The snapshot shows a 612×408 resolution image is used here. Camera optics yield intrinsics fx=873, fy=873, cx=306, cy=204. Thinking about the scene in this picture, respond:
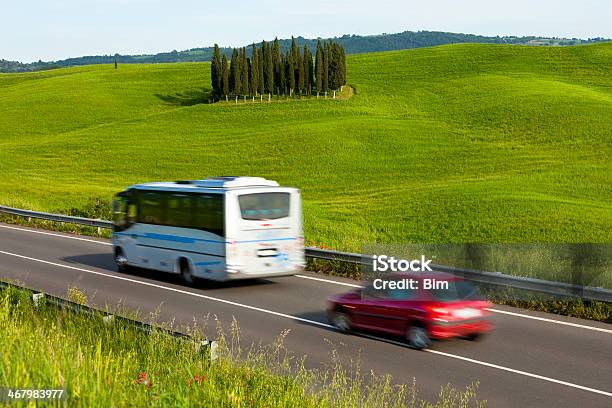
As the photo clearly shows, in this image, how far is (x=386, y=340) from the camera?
650 inches

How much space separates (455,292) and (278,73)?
97360mm

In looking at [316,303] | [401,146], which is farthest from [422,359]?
[401,146]

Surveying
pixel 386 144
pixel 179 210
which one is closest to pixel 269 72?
pixel 386 144

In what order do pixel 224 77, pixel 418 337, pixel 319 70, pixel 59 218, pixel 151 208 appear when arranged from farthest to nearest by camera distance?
pixel 224 77
pixel 319 70
pixel 59 218
pixel 151 208
pixel 418 337

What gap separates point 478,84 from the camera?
104 metres

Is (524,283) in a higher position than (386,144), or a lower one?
higher

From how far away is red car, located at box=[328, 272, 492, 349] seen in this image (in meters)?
15.4

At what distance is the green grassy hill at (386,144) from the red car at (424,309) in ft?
36.2

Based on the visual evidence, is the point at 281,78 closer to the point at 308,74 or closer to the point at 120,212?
the point at 308,74

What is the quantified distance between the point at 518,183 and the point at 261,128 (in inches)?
1514

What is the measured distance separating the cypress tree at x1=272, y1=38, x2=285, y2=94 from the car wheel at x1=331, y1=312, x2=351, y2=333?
93839 mm

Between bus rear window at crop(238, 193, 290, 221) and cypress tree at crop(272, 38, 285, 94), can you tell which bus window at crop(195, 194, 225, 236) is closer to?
bus rear window at crop(238, 193, 290, 221)

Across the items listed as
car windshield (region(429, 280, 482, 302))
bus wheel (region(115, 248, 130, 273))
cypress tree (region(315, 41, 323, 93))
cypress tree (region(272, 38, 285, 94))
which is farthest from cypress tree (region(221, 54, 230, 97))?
car windshield (region(429, 280, 482, 302))

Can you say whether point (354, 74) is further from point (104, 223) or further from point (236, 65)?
point (104, 223)
